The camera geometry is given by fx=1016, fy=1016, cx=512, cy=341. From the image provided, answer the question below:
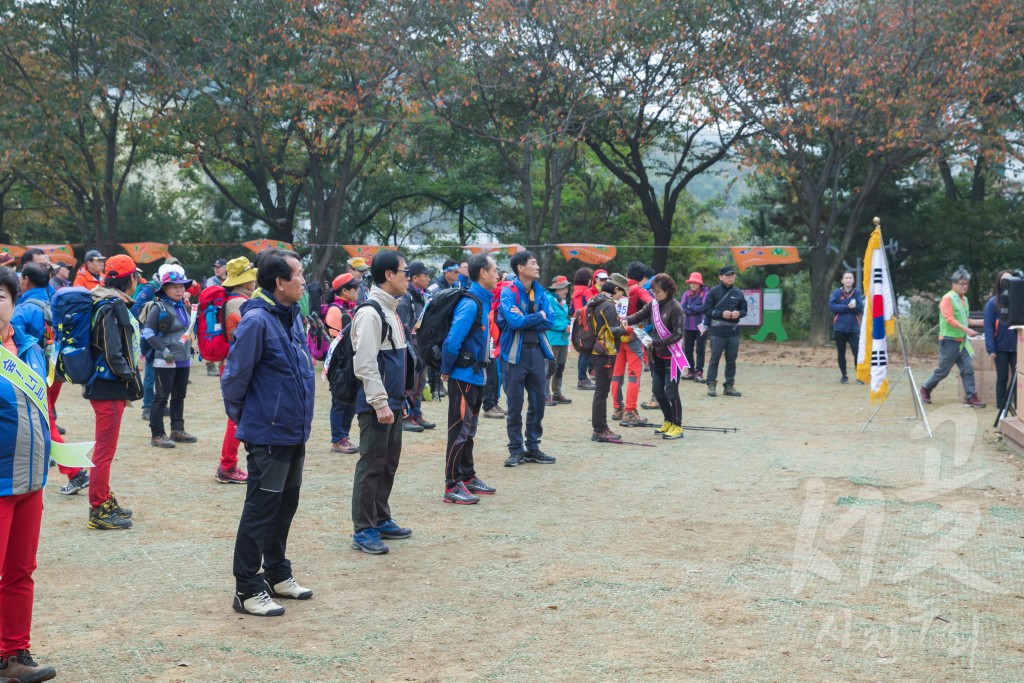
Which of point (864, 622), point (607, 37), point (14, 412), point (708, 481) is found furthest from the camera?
point (607, 37)

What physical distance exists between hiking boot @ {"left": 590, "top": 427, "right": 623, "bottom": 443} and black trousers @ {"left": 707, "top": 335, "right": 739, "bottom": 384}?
13.6 feet

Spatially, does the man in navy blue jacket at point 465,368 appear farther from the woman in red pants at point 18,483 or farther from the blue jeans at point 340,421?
the woman in red pants at point 18,483

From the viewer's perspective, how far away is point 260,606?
4.87 m

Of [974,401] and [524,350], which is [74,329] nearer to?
[524,350]

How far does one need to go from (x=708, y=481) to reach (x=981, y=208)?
1783cm

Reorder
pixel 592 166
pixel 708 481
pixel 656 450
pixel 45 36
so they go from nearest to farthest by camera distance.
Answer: pixel 708 481
pixel 656 450
pixel 45 36
pixel 592 166

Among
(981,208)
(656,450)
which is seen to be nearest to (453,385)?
(656,450)

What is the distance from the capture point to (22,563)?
404 centimetres

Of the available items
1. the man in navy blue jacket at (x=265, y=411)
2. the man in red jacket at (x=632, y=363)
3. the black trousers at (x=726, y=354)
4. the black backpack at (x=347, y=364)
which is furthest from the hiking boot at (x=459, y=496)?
the black trousers at (x=726, y=354)

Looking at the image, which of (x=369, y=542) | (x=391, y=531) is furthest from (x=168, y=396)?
(x=369, y=542)

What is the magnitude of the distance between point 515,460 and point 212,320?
2858mm

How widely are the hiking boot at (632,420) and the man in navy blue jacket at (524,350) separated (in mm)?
2371

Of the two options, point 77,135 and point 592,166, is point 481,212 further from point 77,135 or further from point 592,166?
point 77,135

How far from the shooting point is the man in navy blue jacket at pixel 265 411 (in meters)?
4.83
